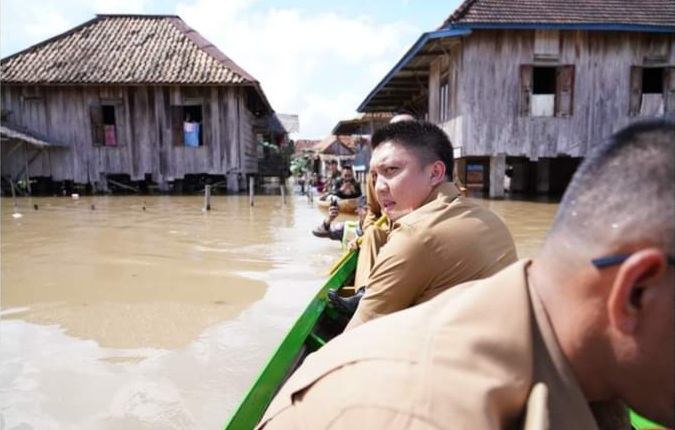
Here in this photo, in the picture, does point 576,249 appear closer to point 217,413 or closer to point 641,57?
point 217,413

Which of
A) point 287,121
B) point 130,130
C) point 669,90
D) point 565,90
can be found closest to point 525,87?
point 565,90

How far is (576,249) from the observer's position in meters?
0.85

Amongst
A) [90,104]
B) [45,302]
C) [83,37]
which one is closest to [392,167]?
[45,302]

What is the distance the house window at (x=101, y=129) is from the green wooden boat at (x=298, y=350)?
645 inches

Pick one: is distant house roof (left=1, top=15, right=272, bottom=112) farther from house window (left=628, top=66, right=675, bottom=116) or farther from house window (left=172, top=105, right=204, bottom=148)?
house window (left=628, top=66, right=675, bottom=116)

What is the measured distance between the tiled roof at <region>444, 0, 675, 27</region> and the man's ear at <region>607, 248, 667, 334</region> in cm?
1241

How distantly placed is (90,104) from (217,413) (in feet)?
57.3

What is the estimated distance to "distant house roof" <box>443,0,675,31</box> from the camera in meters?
12.4

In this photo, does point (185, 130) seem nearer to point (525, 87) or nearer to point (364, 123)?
point (364, 123)

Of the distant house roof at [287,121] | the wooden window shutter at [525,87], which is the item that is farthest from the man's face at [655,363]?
the distant house roof at [287,121]

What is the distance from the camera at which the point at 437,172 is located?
2.69 metres

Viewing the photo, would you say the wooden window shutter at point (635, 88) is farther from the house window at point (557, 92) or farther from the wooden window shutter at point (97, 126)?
the wooden window shutter at point (97, 126)

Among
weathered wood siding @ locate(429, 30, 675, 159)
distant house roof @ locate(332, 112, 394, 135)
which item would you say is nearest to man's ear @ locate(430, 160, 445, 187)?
weathered wood siding @ locate(429, 30, 675, 159)

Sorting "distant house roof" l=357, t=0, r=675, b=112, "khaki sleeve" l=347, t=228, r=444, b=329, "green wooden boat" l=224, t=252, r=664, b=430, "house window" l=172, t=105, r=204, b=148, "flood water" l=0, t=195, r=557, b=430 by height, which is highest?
"distant house roof" l=357, t=0, r=675, b=112
